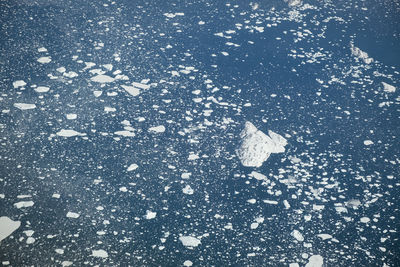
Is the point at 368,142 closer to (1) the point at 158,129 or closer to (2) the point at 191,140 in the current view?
(2) the point at 191,140

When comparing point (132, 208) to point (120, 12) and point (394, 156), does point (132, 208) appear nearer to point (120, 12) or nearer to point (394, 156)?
point (394, 156)

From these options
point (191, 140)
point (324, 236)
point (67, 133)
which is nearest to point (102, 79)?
point (67, 133)

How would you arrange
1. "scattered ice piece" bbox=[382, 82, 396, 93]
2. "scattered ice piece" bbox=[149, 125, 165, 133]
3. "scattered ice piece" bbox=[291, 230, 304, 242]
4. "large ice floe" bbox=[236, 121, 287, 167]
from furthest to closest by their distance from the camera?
"scattered ice piece" bbox=[382, 82, 396, 93]
"scattered ice piece" bbox=[149, 125, 165, 133]
"large ice floe" bbox=[236, 121, 287, 167]
"scattered ice piece" bbox=[291, 230, 304, 242]

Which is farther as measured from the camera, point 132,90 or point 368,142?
point 132,90

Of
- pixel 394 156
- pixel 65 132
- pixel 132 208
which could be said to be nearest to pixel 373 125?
pixel 394 156

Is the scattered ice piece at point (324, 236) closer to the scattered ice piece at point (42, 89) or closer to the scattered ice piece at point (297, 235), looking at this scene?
the scattered ice piece at point (297, 235)

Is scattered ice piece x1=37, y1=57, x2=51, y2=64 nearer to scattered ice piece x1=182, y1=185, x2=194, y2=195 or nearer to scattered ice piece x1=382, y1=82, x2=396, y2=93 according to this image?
scattered ice piece x1=182, y1=185, x2=194, y2=195

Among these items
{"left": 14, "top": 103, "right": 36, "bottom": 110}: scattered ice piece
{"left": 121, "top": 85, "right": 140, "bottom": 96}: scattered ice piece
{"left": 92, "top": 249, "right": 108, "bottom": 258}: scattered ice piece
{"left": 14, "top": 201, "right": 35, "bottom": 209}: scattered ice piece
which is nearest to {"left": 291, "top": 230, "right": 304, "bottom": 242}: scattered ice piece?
{"left": 92, "top": 249, "right": 108, "bottom": 258}: scattered ice piece

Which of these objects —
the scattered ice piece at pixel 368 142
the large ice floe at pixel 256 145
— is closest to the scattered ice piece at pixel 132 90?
the large ice floe at pixel 256 145
